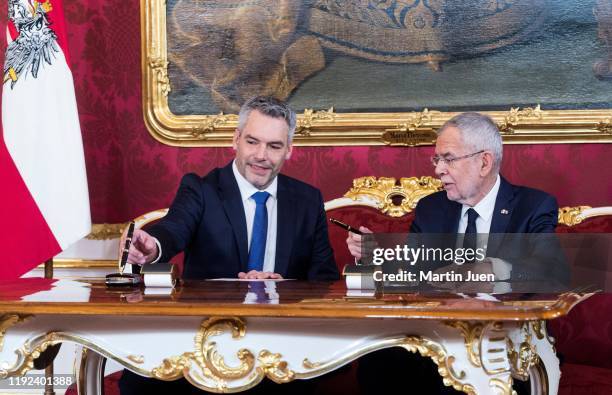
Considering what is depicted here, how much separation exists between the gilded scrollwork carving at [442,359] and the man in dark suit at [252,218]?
1.25m

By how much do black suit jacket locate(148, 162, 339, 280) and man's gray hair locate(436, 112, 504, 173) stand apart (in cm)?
68

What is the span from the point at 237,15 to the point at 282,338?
2.58 metres

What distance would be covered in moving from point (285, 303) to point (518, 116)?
2.41 metres

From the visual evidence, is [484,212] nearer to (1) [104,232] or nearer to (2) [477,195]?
(2) [477,195]

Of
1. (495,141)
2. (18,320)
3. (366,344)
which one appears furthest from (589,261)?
(18,320)

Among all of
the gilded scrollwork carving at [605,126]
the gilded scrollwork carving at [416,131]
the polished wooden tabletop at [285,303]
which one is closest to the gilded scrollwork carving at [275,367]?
the polished wooden tabletop at [285,303]

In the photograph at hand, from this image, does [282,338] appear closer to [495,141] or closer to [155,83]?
[495,141]

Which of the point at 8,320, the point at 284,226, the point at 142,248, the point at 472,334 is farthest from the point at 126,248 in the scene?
the point at 472,334

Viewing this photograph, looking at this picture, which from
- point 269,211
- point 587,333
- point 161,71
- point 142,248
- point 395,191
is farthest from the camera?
point 161,71

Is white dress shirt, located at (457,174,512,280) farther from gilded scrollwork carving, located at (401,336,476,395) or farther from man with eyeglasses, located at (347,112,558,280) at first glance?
gilded scrollwork carving, located at (401,336,476,395)

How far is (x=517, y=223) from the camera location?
3.08m

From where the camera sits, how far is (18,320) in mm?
2031

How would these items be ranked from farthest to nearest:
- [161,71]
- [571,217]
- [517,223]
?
[161,71] → [571,217] → [517,223]

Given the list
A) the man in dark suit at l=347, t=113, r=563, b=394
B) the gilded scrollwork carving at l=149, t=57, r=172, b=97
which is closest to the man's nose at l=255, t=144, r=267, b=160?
the man in dark suit at l=347, t=113, r=563, b=394
